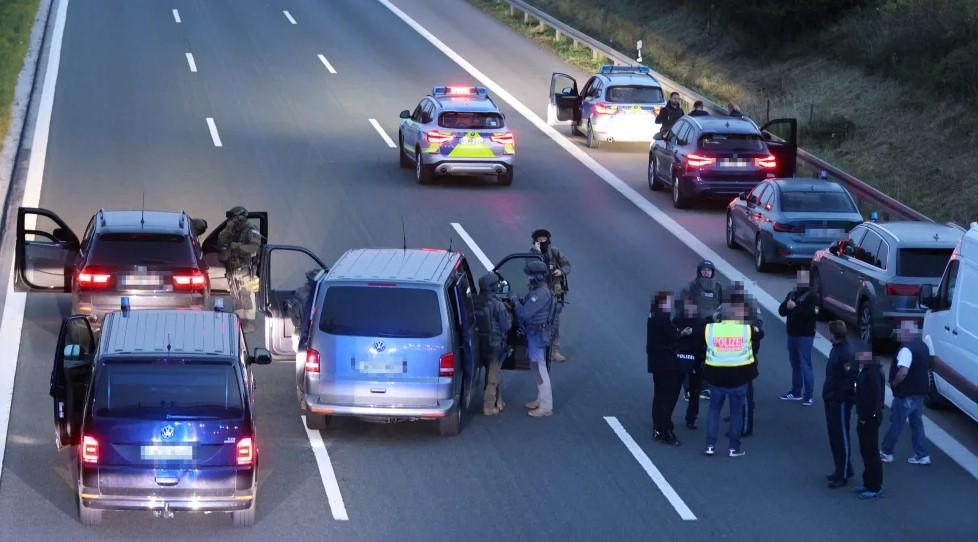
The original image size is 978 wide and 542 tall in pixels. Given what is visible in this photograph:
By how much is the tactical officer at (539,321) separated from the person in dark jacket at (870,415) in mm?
3606

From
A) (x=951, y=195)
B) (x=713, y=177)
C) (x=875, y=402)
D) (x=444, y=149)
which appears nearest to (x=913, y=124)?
(x=951, y=195)

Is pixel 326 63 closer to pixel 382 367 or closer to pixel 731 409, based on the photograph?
pixel 382 367

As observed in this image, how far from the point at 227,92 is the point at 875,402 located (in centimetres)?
2684

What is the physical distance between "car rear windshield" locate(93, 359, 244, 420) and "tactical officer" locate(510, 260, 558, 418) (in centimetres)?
472

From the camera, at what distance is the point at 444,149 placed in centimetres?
3089

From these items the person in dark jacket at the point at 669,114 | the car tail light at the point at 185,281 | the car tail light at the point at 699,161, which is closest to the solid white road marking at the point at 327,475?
the car tail light at the point at 185,281

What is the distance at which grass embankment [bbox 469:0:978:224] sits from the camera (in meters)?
33.2

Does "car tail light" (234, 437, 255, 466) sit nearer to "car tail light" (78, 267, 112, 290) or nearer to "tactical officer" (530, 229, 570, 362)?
"car tail light" (78, 267, 112, 290)

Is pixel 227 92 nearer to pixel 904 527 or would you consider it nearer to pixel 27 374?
pixel 27 374

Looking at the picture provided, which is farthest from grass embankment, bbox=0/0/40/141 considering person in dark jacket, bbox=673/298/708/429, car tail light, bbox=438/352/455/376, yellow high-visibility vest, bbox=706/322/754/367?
yellow high-visibility vest, bbox=706/322/754/367

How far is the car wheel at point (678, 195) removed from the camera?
97.6 feet

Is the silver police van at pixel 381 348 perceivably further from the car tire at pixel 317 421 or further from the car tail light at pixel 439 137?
the car tail light at pixel 439 137

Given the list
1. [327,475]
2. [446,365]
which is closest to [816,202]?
[446,365]

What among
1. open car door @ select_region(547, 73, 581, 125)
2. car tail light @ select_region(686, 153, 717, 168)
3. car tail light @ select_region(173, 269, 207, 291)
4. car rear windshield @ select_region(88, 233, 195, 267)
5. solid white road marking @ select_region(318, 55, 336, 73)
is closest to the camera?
car rear windshield @ select_region(88, 233, 195, 267)
